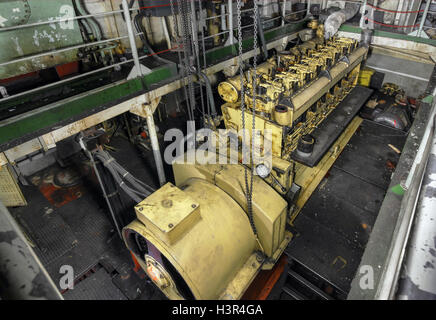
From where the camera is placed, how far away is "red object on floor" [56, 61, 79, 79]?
14.7 feet

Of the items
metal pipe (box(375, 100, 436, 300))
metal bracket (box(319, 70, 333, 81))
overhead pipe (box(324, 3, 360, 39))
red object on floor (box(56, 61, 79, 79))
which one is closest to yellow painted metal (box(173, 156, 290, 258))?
metal pipe (box(375, 100, 436, 300))

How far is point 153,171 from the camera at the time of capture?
5500 mm

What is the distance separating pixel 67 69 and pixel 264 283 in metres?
4.40

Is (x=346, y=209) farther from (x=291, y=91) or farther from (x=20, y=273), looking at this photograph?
(x=20, y=273)

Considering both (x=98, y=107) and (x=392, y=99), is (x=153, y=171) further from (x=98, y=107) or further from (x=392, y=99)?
(x=392, y=99)

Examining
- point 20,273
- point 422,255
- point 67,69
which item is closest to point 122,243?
point 67,69

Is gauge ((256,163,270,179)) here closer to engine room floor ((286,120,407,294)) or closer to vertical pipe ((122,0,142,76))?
engine room floor ((286,120,407,294))

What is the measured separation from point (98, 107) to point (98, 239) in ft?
6.55

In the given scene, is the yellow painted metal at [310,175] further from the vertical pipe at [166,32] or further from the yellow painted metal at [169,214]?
the vertical pipe at [166,32]

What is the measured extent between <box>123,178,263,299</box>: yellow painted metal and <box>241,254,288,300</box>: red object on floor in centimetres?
54

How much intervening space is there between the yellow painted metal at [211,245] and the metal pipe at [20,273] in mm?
1331

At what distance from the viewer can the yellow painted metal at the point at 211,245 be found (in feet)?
7.47

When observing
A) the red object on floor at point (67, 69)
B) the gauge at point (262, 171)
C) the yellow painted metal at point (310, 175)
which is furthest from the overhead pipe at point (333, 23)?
the red object on floor at point (67, 69)
